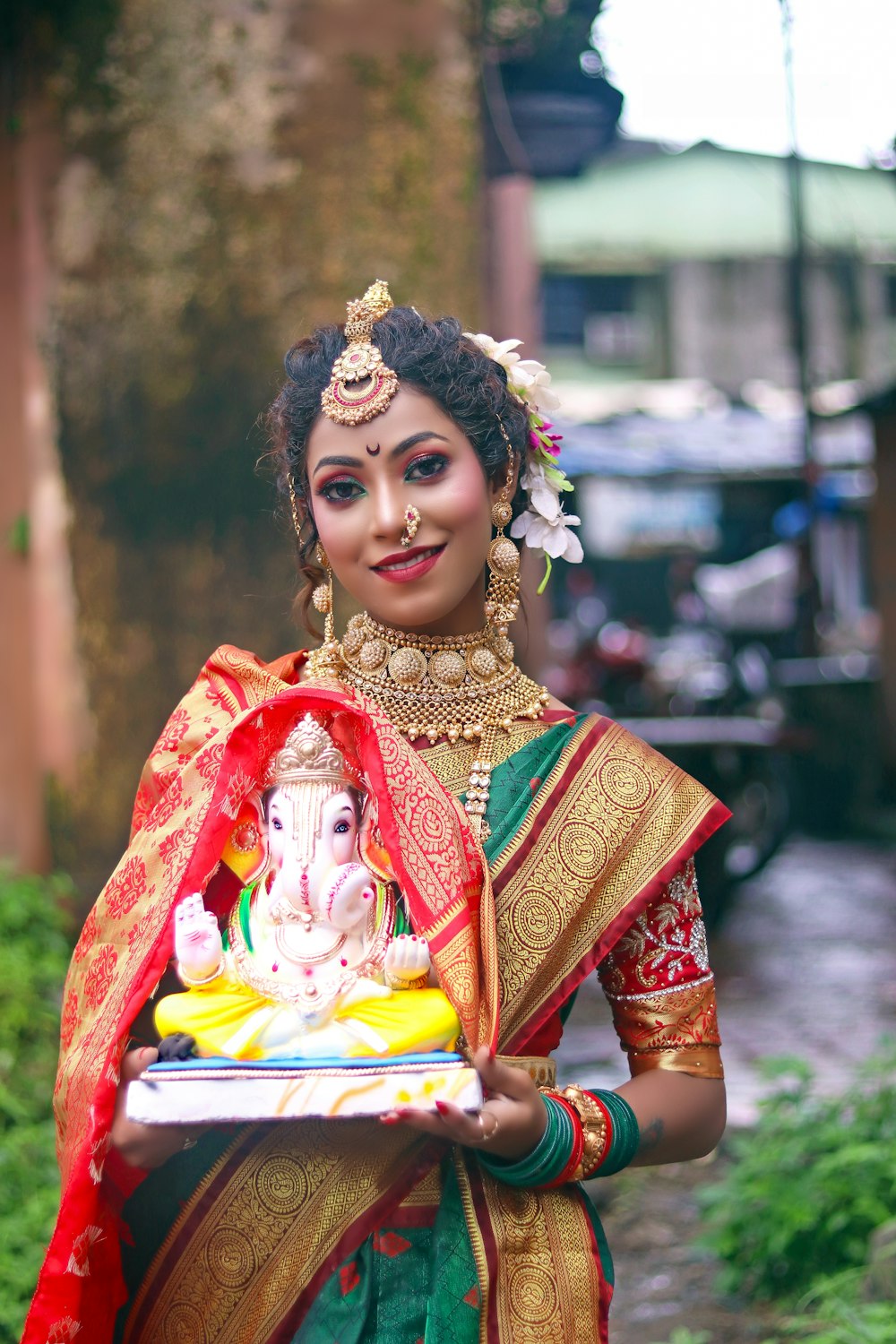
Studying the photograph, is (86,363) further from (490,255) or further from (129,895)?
(129,895)

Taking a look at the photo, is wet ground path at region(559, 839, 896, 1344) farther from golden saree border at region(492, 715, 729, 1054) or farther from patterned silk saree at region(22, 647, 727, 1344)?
golden saree border at region(492, 715, 729, 1054)

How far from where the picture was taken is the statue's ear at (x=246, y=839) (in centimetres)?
184

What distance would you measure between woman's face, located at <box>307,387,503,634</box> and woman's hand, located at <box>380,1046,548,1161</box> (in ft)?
2.24

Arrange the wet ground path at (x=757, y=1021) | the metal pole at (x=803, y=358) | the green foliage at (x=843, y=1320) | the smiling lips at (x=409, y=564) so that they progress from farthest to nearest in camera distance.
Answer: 1. the metal pole at (x=803, y=358)
2. the wet ground path at (x=757, y=1021)
3. the green foliage at (x=843, y=1320)
4. the smiling lips at (x=409, y=564)

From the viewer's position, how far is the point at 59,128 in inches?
227

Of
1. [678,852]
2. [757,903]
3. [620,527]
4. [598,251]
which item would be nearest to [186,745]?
[678,852]

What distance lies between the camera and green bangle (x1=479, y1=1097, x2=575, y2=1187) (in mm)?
1757

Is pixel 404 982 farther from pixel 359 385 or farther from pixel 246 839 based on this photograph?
pixel 359 385

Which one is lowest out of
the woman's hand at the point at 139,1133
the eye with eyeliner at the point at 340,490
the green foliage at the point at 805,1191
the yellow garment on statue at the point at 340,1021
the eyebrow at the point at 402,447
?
the green foliage at the point at 805,1191

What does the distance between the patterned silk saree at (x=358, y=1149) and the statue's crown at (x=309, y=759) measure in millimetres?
36

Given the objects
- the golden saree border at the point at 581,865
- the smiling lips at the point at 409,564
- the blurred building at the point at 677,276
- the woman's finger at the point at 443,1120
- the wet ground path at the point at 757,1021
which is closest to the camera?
the woman's finger at the point at 443,1120

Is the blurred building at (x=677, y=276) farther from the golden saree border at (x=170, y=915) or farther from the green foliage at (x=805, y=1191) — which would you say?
the golden saree border at (x=170, y=915)

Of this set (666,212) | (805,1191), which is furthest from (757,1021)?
(666,212)

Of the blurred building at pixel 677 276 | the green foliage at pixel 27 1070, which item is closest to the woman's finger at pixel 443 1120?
the green foliage at pixel 27 1070
